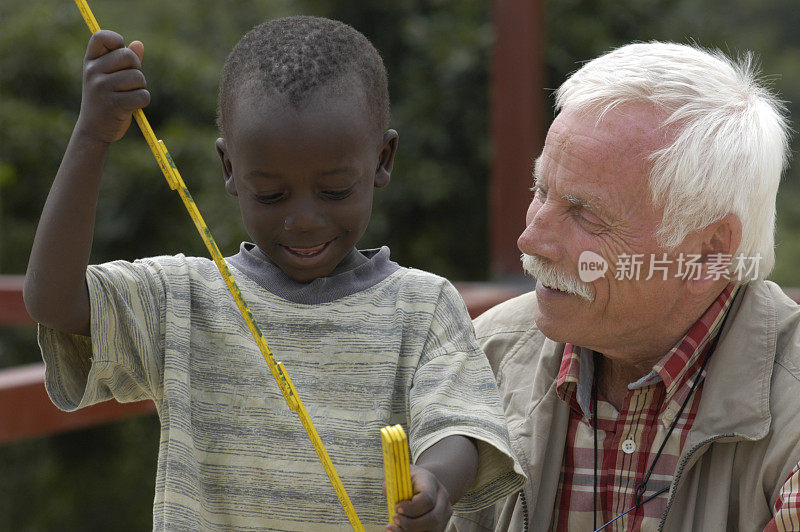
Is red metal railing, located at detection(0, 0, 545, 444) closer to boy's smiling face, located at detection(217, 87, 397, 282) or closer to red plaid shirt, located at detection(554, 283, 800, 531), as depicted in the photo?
red plaid shirt, located at detection(554, 283, 800, 531)

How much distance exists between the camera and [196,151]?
7340 mm

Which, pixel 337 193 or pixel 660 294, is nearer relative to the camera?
pixel 337 193

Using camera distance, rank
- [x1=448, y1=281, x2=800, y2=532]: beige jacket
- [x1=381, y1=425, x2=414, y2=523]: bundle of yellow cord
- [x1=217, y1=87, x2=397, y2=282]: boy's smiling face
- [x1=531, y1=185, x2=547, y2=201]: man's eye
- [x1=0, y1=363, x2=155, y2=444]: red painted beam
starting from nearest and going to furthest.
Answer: [x1=381, y1=425, x2=414, y2=523]: bundle of yellow cord, [x1=217, y1=87, x2=397, y2=282]: boy's smiling face, [x1=448, y1=281, x2=800, y2=532]: beige jacket, [x1=531, y1=185, x2=547, y2=201]: man's eye, [x1=0, y1=363, x2=155, y2=444]: red painted beam

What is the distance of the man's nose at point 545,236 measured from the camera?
1973mm

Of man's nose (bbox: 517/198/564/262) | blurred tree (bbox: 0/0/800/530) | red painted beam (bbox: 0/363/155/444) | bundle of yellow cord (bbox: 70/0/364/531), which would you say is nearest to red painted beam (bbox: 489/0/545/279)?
red painted beam (bbox: 0/363/155/444)

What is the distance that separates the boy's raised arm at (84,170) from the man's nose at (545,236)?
827mm

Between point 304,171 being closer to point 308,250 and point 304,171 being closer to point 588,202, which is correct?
point 308,250

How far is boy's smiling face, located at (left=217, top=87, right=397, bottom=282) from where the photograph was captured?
1529mm

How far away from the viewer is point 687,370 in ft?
6.59

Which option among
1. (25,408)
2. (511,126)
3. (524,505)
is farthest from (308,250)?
(511,126)

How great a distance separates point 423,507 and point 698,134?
37.4 inches

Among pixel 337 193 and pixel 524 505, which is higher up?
pixel 337 193

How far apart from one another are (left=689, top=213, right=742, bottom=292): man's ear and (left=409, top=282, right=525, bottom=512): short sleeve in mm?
539

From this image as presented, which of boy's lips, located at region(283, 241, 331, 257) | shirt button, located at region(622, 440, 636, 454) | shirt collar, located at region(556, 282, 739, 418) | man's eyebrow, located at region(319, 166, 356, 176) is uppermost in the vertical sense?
man's eyebrow, located at region(319, 166, 356, 176)
